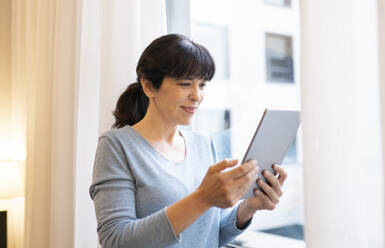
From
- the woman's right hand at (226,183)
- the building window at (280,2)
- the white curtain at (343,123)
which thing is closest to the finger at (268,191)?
the woman's right hand at (226,183)

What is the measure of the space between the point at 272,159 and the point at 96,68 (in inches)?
38.5

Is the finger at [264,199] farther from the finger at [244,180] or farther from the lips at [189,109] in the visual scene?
the lips at [189,109]

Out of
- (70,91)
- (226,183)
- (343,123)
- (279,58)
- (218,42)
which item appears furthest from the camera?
(70,91)

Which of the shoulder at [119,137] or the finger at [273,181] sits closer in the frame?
the finger at [273,181]

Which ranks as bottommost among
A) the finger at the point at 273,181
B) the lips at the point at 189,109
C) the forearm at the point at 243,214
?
the forearm at the point at 243,214

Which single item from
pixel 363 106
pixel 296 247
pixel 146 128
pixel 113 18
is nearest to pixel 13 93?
pixel 113 18

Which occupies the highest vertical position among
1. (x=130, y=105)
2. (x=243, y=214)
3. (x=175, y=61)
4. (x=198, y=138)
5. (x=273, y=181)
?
(x=175, y=61)

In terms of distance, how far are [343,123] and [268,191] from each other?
0.36 meters

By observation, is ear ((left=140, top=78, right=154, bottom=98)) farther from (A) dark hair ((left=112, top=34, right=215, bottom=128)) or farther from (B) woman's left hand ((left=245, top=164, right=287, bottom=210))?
(B) woman's left hand ((left=245, top=164, right=287, bottom=210))

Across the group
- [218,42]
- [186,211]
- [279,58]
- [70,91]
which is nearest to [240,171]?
[186,211]

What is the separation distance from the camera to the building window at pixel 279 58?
1.41 meters

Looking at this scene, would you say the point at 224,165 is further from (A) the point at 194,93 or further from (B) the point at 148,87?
(B) the point at 148,87

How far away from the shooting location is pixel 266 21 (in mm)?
1465

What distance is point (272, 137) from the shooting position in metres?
0.95
